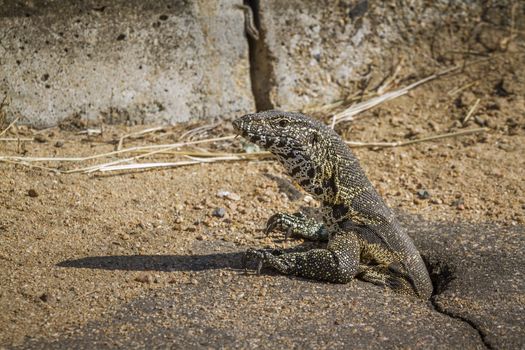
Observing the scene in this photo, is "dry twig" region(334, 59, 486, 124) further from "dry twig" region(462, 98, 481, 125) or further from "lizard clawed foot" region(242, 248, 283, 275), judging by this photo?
"lizard clawed foot" region(242, 248, 283, 275)

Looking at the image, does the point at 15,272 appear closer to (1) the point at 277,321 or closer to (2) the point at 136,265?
(2) the point at 136,265

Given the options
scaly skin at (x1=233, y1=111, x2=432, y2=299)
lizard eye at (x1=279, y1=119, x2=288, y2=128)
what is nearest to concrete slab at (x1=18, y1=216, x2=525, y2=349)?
scaly skin at (x1=233, y1=111, x2=432, y2=299)

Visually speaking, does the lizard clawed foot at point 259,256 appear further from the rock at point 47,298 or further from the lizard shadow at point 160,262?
the rock at point 47,298

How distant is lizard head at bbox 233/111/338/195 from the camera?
565 cm

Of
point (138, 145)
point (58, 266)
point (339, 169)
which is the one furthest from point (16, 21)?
point (339, 169)

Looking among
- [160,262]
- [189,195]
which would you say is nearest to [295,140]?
[160,262]

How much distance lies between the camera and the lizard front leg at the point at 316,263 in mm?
5523

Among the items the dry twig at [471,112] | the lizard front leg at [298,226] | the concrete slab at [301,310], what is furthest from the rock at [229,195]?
the dry twig at [471,112]

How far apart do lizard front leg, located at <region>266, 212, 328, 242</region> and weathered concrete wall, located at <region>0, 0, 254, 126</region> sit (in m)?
2.49

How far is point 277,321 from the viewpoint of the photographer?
4965mm

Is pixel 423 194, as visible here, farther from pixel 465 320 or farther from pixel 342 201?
pixel 465 320

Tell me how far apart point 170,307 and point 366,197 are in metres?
1.84

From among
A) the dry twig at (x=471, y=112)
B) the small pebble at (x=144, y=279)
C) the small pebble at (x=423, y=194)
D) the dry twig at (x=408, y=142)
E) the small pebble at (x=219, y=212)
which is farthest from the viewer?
the dry twig at (x=471, y=112)

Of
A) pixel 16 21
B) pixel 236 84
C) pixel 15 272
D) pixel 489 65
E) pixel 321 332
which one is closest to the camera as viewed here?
pixel 321 332
